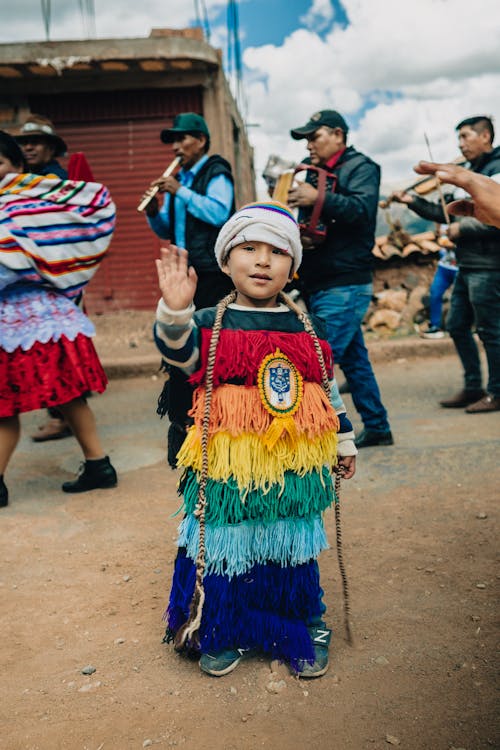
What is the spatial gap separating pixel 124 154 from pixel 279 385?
25.8 feet

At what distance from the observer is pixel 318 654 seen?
82.4 inches

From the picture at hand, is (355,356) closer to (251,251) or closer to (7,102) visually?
(251,251)

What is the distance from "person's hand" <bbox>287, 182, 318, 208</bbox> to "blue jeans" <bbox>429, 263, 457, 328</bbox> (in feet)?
13.0

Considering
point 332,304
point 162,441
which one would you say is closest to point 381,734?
point 332,304

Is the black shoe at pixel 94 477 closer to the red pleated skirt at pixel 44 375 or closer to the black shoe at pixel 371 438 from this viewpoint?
the red pleated skirt at pixel 44 375

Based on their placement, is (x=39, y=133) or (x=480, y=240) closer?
(x=39, y=133)

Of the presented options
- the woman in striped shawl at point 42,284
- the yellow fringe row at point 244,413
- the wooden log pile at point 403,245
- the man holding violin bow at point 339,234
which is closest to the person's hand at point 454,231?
the man holding violin bow at point 339,234

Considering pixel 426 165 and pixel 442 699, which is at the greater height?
pixel 426 165

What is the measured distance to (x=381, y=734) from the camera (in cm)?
177

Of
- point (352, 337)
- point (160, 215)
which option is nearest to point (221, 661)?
point (352, 337)

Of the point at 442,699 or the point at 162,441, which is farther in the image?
the point at 162,441

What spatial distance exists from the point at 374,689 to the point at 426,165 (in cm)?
155

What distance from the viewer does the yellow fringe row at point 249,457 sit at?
1.92 meters

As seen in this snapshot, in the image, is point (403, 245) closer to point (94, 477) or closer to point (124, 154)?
point (124, 154)
